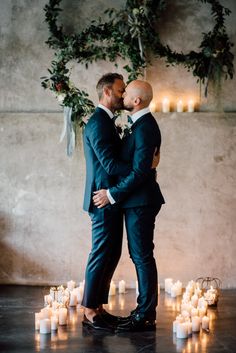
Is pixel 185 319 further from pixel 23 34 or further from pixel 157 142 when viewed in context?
pixel 23 34

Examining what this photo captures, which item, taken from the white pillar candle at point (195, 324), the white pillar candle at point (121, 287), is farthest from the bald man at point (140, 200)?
the white pillar candle at point (121, 287)

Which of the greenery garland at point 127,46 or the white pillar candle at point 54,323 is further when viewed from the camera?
the greenery garland at point 127,46

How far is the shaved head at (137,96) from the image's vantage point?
454 cm

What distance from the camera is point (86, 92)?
6219 millimetres

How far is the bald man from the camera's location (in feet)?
14.8

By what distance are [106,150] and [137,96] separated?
44 centimetres

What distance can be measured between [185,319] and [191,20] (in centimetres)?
298

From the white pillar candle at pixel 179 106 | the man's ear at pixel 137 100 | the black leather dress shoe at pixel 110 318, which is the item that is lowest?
the black leather dress shoe at pixel 110 318

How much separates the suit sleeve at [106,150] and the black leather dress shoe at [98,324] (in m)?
1.05

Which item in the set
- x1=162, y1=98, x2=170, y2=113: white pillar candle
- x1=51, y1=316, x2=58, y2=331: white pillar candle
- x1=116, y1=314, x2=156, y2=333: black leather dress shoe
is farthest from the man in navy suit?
x1=162, y1=98, x2=170, y2=113: white pillar candle

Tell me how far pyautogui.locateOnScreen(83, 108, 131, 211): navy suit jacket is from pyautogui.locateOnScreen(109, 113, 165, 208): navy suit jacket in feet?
0.24

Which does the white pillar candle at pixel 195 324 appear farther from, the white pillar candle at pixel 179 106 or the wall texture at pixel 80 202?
the white pillar candle at pixel 179 106

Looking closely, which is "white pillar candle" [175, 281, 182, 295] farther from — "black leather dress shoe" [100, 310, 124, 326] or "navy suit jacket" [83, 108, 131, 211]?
"navy suit jacket" [83, 108, 131, 211]

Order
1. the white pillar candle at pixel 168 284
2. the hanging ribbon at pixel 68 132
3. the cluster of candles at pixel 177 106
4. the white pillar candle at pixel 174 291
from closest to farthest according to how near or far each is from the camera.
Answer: the white pillar candle at pixel 174 291, the white pillar candle at pixel 168 284, the hanging ribbon at pixel 68 132, the cluster of candles at pixel 177 106
